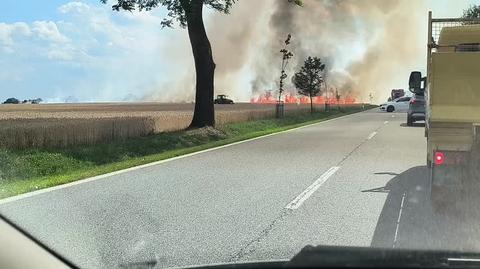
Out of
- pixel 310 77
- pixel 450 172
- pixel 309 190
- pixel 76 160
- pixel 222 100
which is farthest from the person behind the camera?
pixel 222 100

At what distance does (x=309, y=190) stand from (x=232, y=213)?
2247mm

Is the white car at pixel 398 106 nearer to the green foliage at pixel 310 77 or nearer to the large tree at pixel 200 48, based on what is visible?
the green foliage at pixel 310 77

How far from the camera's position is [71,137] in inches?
679

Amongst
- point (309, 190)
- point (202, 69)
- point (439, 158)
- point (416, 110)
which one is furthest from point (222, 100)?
point (439, 158)

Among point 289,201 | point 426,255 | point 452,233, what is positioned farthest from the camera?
point 289,201

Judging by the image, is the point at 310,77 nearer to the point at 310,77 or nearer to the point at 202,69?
the point at 310,77

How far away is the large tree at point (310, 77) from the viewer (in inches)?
2073

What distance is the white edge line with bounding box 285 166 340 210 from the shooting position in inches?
320

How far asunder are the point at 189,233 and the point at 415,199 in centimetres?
374

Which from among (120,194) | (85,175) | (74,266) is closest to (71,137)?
(85,175)

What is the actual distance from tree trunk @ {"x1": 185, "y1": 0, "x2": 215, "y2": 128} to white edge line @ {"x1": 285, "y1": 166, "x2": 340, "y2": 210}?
1271 centimetres

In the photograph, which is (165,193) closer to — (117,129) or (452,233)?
(452,233)

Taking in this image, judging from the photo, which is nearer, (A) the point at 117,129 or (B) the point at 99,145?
(B) the point at 99,145

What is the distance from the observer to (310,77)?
A: 53000 mm
